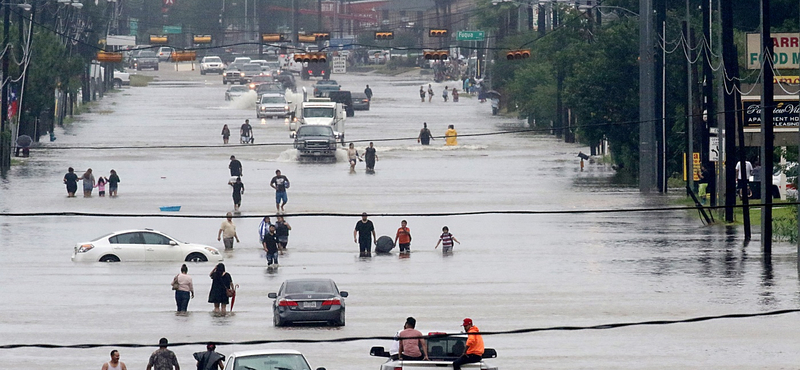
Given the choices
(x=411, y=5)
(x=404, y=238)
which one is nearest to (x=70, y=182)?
(x=404, y=238)

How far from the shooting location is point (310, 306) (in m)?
27.3

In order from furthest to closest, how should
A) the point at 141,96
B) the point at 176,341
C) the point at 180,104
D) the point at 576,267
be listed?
the point at 141,96
the point at 180,104
the point at 576,267
the point at 176,341

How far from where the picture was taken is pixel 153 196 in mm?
50250

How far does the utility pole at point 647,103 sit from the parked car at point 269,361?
34584 mm

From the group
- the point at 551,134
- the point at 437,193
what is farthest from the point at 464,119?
the point at 437,193

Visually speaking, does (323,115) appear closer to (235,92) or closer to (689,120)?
(689,120)

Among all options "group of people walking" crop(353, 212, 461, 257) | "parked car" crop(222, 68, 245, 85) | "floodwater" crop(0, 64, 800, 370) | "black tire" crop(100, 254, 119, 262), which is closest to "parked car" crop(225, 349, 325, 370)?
"floodwater" crop(0, 64, 800, 370)

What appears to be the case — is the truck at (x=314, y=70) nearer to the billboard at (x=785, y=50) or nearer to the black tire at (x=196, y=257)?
the billboard at (x=785, y=50)

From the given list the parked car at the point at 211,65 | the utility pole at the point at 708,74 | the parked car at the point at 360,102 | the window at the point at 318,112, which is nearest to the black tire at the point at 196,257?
the utility pole at the point at 708,74

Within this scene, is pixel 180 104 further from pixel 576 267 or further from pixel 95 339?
pixel 95 339

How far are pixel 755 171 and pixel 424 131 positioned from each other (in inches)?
1036

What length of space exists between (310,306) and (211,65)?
11636 cm

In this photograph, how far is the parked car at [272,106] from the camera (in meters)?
Answer: 91.9

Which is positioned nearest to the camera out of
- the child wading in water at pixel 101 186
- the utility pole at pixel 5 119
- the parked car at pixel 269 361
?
the parked car at pixel 269 361
